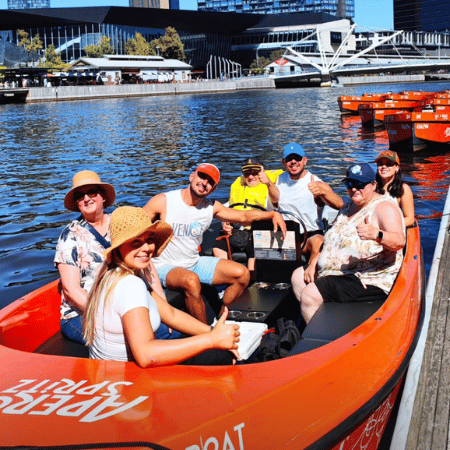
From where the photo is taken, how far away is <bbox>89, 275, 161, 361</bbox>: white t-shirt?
9.68 ft

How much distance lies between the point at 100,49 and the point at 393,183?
4122 inches

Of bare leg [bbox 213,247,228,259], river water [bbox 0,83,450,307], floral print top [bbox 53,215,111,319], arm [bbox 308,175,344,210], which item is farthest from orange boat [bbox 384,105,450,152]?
floral print top [bbox 53,215,111,319]

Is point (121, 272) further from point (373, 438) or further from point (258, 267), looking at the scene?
point (258, 267)

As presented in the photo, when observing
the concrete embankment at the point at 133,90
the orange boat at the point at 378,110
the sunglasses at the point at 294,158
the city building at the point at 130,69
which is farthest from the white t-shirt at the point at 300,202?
the city building at the point at 130,69

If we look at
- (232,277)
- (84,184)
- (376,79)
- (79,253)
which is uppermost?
(376,79)

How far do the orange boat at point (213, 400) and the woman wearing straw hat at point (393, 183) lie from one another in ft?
7.69

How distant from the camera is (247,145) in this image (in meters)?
25.3

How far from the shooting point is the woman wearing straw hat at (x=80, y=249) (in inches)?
164

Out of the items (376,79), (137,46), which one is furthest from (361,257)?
(376,79)

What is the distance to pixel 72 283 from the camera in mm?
4133

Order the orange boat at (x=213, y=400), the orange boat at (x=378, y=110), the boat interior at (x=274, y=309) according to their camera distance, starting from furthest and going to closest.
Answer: the orange boat at (x=378, y=110) → the boat interior at (x=274, y=309) → the orange boat at (x=213, y=400)

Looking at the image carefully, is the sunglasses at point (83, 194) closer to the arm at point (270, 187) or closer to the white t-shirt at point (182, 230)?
the white t-shirt at point (182, 230)

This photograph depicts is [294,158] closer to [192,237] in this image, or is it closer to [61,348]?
[192,237]

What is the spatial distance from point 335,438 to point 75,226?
2321mm
